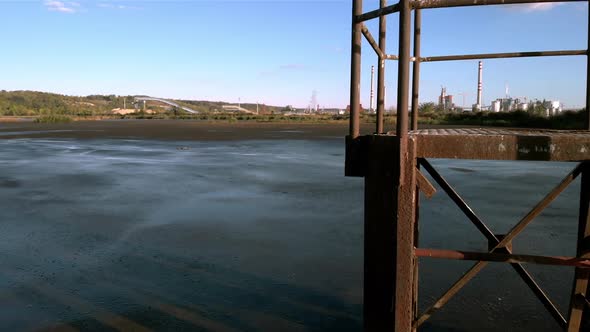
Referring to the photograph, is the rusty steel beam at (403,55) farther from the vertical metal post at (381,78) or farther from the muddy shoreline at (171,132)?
the muddy shoreline at (171,132)

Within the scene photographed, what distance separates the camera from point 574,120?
29.0m

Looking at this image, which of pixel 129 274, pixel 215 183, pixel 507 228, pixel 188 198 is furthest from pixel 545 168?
pixel 129 274

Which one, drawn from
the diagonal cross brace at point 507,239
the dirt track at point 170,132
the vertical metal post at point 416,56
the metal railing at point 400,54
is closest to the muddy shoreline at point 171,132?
the dirt track at point 170,132

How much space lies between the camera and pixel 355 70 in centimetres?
325

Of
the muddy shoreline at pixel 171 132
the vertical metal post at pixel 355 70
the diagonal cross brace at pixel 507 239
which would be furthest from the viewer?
the muddy shoreline at pixel 171 132

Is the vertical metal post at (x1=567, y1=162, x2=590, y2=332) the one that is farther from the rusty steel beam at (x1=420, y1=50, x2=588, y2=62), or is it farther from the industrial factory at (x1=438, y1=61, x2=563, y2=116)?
the industrial factory at (x1=438, y1=61, x2=563, y2=116)

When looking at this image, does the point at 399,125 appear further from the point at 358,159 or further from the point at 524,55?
the point at 524,55

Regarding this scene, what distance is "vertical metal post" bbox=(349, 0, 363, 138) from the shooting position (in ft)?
10.4

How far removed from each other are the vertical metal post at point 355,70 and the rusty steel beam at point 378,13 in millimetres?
35

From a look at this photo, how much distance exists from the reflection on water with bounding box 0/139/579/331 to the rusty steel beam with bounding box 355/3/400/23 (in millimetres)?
2731

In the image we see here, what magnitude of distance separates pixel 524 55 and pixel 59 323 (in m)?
4.60

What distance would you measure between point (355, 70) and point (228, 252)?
379 centimetres

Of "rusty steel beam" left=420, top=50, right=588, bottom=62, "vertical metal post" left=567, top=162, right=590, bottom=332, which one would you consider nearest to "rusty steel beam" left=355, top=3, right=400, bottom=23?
"rusty steel beam" left=420, top=50, right=588, bottom=62

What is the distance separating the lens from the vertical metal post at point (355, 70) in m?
3.16
